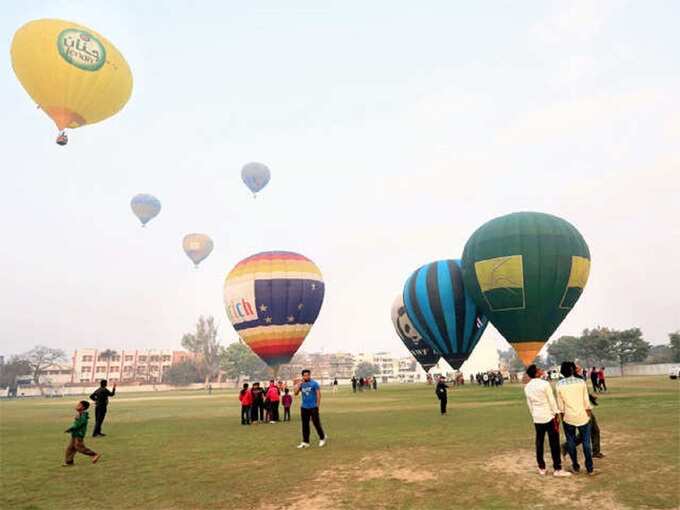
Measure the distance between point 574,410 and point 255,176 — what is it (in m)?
58.1

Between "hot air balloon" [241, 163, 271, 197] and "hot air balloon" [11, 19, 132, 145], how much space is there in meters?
27.4

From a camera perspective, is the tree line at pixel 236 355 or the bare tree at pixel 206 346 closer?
the tree line at pixel 236 355

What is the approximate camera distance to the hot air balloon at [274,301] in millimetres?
44594

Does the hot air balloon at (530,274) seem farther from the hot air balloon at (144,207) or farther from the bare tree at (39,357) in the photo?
the bare tree at (39,357)

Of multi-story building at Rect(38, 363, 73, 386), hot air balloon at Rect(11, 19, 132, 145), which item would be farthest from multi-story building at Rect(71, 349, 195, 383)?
hot air balloon at Rect(11, 19, 132, 145)

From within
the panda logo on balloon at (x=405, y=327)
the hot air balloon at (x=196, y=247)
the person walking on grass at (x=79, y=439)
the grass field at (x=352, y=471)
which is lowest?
the grass field at (x=352, y=471)

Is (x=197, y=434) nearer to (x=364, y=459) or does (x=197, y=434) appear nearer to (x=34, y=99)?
(x=364, y=459)

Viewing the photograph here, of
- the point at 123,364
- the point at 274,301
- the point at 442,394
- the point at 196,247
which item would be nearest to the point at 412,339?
the point at 274,301

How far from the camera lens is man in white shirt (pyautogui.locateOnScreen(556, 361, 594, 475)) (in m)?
8.90

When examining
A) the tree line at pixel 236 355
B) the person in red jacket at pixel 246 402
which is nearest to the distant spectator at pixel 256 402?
the person in red jacket at pixel 246 402

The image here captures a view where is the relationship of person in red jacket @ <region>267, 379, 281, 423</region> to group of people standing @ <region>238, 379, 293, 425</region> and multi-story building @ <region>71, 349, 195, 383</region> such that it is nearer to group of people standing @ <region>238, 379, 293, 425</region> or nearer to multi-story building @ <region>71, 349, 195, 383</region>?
group of people standing @ <region>238, 379, 293, 425</region>

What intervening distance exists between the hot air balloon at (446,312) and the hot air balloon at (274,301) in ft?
36.7

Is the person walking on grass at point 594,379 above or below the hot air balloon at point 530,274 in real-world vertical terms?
below

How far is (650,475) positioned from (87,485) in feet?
33.8
